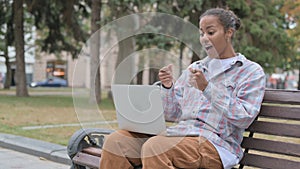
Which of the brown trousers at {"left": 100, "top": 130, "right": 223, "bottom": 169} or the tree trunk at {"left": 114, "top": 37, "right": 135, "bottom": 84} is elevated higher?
the tree trunk at {"left": 114, "top": 37, "right": 135, "bottom": 84}

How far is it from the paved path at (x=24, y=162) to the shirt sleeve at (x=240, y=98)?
3.00 meters

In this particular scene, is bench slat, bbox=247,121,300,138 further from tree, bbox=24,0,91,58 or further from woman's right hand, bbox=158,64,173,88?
tree, bbox=24,0,91,58

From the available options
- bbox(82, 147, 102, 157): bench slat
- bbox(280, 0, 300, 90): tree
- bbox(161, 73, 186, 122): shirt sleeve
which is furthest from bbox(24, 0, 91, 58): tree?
bbox(161, 73, 186, 122): shirt sleeve

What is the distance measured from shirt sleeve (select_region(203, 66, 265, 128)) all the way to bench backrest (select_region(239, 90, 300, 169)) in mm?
A: 290

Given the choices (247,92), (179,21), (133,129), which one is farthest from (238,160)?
(179,21)

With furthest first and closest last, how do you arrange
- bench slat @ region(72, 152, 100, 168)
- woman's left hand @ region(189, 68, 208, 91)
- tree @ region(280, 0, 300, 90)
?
tree @ region(280, 0, 300, 90) < bench slat @ region(72, 152, 100, 168) < woman's left hand @ region(189, 68, 208, 91)

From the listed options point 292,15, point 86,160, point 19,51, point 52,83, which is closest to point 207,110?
point 86,160

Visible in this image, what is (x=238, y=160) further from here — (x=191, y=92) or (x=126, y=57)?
(x=126, y=57)

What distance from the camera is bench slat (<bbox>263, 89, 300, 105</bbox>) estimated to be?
2.86 metres

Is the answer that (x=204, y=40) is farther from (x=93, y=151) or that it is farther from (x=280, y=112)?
(x=93, y=151)

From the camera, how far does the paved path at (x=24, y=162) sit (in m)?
5.20

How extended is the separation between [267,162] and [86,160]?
1240mm

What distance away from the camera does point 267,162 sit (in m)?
2.86

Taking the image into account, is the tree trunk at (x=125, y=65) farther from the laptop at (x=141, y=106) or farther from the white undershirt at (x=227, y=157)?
the white undershirt at (x=227, y=157)
